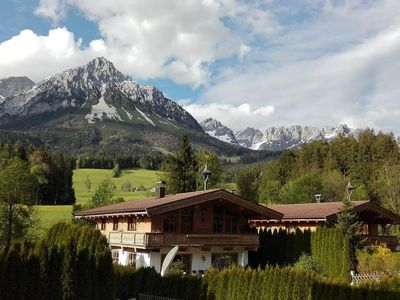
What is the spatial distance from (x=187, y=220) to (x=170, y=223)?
131 cm

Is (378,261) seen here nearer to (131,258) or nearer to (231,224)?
(231,224)

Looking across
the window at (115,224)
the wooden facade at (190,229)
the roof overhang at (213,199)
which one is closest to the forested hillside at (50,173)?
the window at (115,224)

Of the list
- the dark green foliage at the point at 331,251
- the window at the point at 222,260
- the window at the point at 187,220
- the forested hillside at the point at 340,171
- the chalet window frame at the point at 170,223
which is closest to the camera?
the dark green foliage at the point at 331,251

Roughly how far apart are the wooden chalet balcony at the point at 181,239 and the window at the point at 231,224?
1.83 m

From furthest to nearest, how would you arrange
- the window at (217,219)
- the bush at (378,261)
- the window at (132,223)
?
1. the window at (217,219)
2. the window at (132,223)
3. the bush at (378,261)

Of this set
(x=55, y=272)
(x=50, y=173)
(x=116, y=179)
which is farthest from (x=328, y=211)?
(x=116, y=179)

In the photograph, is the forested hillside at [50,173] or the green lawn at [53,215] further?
the forested hillside at [50,173]

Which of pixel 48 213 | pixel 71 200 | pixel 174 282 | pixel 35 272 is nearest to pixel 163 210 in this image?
pixel 174 282

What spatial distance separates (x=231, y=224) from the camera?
35.0 m

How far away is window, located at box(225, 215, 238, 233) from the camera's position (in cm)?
3488

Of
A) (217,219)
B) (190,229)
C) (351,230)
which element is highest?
(217,219)

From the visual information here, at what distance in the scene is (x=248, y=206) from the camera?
33188 millimetres

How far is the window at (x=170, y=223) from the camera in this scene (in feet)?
105

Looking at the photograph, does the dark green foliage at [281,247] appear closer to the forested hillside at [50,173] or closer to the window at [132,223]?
the window at [132,223]
